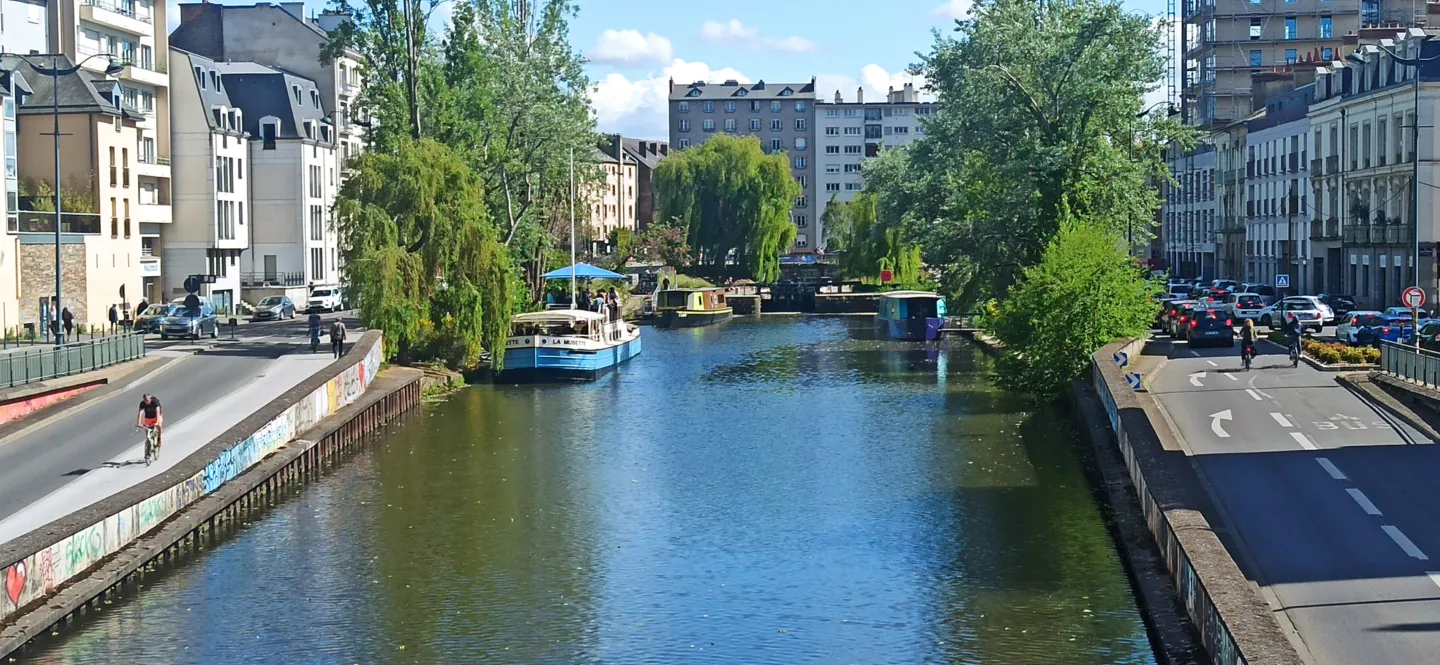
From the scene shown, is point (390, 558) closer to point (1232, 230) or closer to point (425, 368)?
point (425, 368)

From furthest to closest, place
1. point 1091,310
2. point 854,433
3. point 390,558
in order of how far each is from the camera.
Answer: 1. point 1091,310
2. point 854,433
3. point 390,558

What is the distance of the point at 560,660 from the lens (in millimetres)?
24562

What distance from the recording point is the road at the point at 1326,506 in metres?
22.6

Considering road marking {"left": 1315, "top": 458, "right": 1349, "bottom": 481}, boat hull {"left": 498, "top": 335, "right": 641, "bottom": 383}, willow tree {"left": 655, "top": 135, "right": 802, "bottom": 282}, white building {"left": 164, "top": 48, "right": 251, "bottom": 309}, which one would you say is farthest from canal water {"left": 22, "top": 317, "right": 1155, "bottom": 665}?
willow tree {"left": 655, "top": 135, "right": 802, "bottom": 282}

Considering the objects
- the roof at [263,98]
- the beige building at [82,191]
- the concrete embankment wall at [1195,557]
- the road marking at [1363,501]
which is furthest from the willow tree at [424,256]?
the roof at [263,98]

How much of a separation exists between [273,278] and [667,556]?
71975 millimetres

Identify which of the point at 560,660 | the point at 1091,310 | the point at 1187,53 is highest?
the point at 1187,53

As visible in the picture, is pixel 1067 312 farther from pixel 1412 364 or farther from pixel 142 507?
pixel 142 507

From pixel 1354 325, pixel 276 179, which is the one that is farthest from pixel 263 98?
pixel 1354 325

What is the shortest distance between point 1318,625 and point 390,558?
16366 mm

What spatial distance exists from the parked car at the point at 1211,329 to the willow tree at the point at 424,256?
84.7 feet

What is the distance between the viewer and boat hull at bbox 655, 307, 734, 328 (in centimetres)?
10581

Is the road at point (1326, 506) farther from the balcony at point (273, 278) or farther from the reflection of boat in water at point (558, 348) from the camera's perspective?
the balcony at point (273, 278)

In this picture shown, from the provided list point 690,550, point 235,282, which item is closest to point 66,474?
point 690,550
